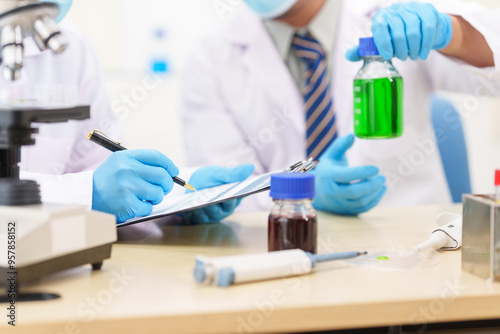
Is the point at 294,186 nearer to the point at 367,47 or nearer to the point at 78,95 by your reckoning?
the point at 367,47

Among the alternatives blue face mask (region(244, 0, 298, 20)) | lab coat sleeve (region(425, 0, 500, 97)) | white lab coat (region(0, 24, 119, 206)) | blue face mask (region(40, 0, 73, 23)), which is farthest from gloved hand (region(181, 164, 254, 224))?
blue face mask (region(244, 0, 298, 20))

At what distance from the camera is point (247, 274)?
0.63 metres

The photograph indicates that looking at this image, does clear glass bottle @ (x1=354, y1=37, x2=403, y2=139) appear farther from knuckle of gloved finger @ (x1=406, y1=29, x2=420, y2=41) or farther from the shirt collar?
the shirt collar

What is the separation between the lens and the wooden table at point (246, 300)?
1.79 ft

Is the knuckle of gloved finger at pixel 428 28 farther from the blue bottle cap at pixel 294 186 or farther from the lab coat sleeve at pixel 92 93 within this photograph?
the lab coat sleeve at pixel 92 93

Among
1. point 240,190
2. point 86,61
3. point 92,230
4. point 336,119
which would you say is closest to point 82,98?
point 86,61

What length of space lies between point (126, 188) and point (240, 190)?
0.17m

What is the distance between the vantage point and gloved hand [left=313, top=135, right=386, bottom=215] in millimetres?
1104

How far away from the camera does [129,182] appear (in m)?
0.84

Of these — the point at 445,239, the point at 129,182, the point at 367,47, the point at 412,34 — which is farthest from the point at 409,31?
the point at 129,182

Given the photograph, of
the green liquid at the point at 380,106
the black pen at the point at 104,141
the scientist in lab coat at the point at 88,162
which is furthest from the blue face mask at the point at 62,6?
the green liquid at the point at 380,106

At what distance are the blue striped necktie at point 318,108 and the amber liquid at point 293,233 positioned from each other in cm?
89

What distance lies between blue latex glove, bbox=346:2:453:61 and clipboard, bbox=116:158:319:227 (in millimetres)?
268

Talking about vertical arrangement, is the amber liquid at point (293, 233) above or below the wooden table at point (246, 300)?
above
